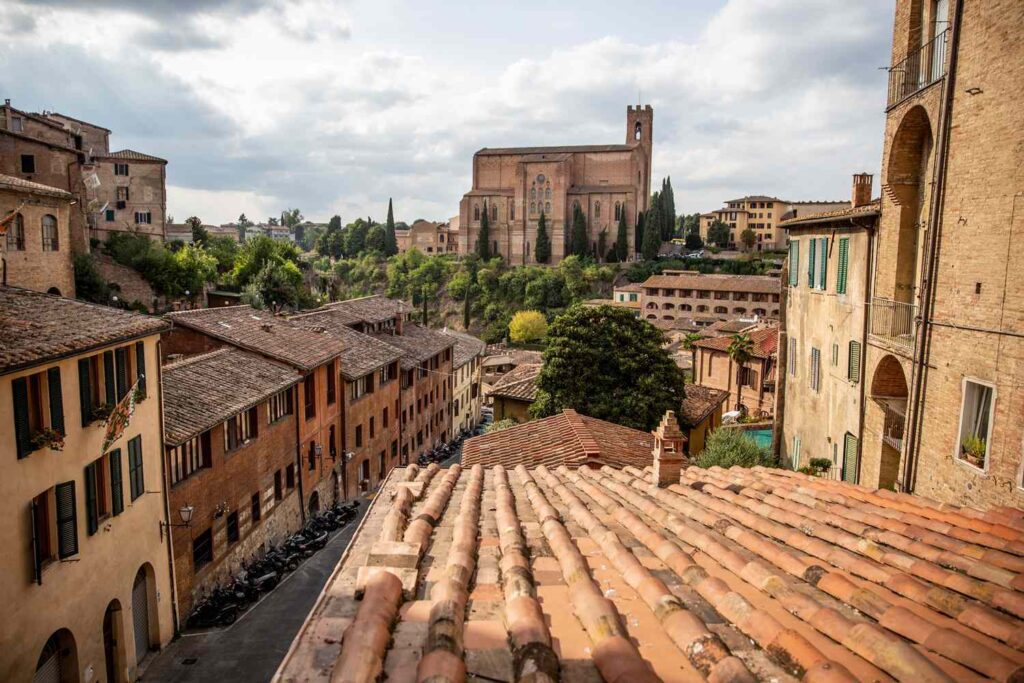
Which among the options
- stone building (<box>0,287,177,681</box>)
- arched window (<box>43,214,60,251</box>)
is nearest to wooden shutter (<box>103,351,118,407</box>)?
stone building (<box>0,287,177,681</box>)

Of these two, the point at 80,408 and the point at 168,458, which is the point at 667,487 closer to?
the point at 80,408

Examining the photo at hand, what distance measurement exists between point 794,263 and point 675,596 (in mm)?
20152

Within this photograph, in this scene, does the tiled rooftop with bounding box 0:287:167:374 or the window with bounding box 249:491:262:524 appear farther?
the window with bounding box 249:491:262:524

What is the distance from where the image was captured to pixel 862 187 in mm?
20109

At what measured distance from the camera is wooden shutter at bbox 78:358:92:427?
510 inches

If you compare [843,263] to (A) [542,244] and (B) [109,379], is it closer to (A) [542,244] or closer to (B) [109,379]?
(B) [109,379]

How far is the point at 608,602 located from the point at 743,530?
7.97 ft

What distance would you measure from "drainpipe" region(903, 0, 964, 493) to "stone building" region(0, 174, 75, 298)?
1288 inches

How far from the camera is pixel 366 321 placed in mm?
37781

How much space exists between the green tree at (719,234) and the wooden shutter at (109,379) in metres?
111

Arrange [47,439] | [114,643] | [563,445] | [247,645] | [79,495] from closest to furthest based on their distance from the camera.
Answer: [47,439] < [79,495] < [114,643] < [247,645] < [563,445]

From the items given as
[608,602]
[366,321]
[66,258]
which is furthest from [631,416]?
[66,258]

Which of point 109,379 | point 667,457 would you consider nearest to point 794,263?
point 667,457

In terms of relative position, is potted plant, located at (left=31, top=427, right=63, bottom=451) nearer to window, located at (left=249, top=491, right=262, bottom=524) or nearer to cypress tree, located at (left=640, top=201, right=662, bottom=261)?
window, located at (left=249, top=491, right=262, bottom=524)
